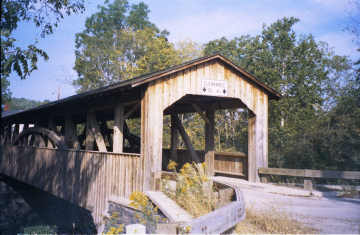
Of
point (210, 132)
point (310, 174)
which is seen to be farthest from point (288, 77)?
point (310, 174)

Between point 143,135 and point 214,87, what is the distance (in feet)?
8.23

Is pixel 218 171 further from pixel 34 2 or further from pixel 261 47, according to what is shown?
pixel 261 47

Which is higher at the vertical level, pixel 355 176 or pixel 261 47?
pixel 261 47

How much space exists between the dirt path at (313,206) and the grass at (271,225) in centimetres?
26

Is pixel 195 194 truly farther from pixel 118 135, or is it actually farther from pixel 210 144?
pixel 210 144

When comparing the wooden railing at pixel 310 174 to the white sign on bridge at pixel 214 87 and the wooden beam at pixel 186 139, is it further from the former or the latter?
the white sign on bridge at pixel 214 87

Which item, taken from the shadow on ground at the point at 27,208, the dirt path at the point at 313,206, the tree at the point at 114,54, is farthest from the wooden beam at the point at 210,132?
the tree at the point at 114,54

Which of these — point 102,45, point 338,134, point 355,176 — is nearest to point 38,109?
point 355,176

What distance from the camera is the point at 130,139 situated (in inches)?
632

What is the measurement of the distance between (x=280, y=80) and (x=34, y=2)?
628 inches

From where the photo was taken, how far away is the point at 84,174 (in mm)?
10383

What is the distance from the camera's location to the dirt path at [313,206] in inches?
229

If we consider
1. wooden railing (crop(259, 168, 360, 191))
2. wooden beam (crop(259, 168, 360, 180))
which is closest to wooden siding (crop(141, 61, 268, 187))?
wooden railing (crop(259, 168, 360, 191))

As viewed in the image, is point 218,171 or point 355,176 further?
point 218,171
